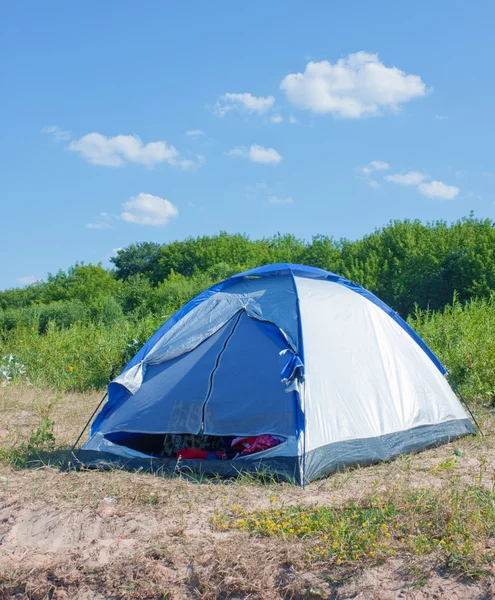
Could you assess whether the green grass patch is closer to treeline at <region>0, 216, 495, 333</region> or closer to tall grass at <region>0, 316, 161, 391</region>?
tall grass at <region>0, 316, 161, 391</region>

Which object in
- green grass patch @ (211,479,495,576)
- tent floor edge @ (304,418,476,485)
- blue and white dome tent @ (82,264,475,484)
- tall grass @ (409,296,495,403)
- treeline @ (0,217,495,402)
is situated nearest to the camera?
green grass patch @ (211,479,495,576)

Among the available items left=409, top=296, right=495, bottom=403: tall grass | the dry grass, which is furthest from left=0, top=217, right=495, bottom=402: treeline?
the dry grass

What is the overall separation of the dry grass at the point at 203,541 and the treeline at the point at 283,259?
11428 millimetres

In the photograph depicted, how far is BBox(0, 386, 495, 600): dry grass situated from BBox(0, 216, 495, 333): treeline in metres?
11.4

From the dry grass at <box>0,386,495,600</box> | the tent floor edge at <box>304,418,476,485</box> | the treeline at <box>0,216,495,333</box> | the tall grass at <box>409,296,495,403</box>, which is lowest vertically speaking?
the dry grass at <box>0,386,495,600</box>

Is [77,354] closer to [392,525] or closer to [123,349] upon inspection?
[123,349]

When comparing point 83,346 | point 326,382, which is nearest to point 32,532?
point 326,382

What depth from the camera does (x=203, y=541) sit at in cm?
420

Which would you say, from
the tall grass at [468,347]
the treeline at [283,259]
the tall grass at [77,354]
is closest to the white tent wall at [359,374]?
the tall grass at [468,347]

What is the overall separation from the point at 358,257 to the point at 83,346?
15.9 m

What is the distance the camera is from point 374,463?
5.86 meters

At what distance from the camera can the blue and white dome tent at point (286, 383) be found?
→ 570 cm

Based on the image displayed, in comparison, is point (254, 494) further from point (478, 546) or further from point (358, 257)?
point (358, 257)

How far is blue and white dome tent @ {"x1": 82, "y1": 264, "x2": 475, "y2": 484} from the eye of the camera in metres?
5.70
